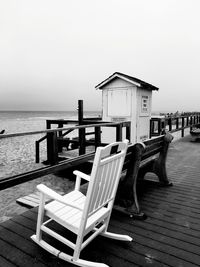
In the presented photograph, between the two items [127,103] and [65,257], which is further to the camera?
[127,103]

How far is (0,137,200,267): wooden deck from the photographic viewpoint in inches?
81.8

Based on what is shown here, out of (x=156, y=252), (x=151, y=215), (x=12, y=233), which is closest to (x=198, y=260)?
(x=156, y=252)

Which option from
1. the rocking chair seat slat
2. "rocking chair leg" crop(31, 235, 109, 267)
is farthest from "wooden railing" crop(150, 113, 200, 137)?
"rocking chair leg" crop(31, 235, 109, 267)

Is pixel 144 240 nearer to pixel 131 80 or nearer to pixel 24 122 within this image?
pixel 131 80

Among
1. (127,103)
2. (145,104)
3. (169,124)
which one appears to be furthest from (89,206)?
(169,124)

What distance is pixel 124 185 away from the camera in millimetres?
2986

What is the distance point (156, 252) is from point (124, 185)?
936mm

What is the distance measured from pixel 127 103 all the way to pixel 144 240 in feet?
22.3

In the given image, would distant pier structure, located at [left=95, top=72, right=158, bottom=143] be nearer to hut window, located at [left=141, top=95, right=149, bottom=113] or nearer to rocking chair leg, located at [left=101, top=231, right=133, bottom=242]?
hut window, located at [left=141, top=95, right=149, bottom=113]

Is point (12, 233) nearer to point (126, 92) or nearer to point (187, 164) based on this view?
point (187, 164)

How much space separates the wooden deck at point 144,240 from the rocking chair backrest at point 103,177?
479mm

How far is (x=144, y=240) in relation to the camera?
239 centimetres

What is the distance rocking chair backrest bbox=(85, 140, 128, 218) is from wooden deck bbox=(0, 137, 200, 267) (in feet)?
1.57

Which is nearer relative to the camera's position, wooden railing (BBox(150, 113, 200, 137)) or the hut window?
wooden railing (BBox(150, 113, 200, 137))
